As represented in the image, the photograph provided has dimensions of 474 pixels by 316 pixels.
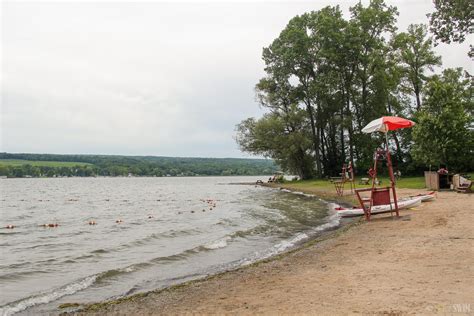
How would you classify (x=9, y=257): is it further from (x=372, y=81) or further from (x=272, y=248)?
(x=372, y=81)

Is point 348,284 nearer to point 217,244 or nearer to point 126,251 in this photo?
point 217,244

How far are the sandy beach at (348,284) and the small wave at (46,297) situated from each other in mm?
1414

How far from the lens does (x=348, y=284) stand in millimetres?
6422

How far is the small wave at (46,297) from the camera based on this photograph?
6934 mm

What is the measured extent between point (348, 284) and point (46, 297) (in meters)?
5.55

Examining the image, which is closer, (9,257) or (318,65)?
(9,257)

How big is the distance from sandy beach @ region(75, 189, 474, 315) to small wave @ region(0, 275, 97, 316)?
1414mm

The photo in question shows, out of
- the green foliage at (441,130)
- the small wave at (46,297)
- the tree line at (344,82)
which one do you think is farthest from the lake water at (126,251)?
the tree line at (344,82)

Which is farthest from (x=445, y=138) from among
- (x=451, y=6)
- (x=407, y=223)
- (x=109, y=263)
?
(x=109, y=263)

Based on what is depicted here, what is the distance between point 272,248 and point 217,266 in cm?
246

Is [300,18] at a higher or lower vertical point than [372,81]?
higher

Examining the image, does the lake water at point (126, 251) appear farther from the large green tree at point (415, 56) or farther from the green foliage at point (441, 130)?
the large green tree at point (415, 56)

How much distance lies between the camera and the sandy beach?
17.6 ft

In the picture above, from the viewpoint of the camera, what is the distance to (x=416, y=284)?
6.05 metres
